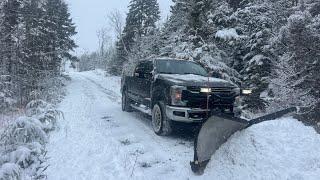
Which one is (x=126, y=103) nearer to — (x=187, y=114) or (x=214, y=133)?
(x=187, y=114)

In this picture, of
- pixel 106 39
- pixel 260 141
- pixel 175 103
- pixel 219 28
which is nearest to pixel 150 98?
pixel 175 103

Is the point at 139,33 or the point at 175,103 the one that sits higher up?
Answer: the point at 139,33

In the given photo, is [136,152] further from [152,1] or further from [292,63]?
[152,1]

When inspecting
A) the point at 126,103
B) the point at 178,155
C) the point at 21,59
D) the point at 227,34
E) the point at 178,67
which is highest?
the point at 227,34

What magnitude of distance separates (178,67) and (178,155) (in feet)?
13.1

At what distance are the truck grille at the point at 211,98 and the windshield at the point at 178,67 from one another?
2042 mm

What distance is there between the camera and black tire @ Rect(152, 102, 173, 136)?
962 cm

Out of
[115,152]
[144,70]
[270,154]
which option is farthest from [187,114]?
[144,70]

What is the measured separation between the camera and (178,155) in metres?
8.13

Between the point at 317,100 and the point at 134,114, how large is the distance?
6.18 m

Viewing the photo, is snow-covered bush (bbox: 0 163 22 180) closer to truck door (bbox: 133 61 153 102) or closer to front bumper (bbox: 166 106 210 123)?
front bumper (bbox: 166 106 210 123)

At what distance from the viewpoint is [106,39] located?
117000 mm

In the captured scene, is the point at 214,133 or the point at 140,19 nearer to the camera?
the point at 214,133

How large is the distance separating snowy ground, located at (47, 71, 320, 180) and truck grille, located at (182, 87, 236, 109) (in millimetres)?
994
